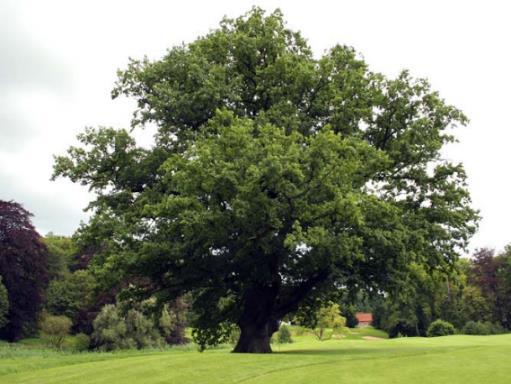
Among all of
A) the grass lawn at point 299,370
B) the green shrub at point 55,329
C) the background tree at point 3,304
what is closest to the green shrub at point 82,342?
the green shrub at point 55,329

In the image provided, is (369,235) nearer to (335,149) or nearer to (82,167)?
(335,149)

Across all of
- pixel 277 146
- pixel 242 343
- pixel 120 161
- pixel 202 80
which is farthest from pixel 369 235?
pixel 120 161

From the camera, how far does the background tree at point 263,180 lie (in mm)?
22469

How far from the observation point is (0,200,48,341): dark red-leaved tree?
6378cm

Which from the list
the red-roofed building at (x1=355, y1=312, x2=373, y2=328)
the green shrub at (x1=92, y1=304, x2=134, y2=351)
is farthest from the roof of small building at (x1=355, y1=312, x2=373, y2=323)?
the green shrub at (x1=92, y1=304, x2=134, y2=351)

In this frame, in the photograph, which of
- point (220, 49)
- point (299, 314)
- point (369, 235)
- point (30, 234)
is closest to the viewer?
point (369, 235)

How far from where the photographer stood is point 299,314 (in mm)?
34531

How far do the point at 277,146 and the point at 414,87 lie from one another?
1070cm

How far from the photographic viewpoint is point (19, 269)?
211 ft

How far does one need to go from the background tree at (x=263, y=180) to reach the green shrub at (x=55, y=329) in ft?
118

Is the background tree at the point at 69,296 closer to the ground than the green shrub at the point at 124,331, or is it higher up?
higher up

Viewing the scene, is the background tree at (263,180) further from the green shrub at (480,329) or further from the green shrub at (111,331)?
the green shrub at (480,329)

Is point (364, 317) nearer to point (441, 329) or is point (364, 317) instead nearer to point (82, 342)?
point (441, 329)

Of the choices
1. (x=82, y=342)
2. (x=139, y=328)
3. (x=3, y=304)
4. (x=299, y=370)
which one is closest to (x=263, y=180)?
(x=299, y=370)
